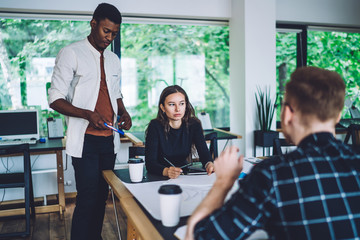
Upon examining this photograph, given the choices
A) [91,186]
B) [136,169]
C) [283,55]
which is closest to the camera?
[136,169]

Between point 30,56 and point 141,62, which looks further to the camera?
point 141,62

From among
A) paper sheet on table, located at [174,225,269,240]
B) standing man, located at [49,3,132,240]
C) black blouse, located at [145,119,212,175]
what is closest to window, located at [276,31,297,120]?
black blouse, located at [145,119,212,175]

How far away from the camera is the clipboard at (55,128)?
3.90 m

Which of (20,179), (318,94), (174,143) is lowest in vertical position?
(20,179)

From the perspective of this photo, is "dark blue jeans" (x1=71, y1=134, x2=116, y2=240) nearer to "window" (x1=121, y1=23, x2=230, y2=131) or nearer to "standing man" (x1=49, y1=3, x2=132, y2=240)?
"standing man" (x1=49, y1=3, x2=132, y2=240)

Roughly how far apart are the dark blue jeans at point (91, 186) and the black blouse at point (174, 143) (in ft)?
0.85

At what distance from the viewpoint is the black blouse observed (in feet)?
7.13

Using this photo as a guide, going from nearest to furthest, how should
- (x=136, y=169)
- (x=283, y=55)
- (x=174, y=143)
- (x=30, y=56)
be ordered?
(x=136, y=169)
(x=174, y=143)
(x=30, y=56)
(x=283, y=55)

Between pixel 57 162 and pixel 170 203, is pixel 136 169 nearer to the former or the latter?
pixel 170 203

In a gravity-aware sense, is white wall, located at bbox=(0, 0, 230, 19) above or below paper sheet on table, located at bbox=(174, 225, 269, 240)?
above

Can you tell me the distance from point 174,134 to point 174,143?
0.20ft

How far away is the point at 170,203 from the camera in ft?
3.56

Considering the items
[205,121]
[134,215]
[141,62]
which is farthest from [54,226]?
[134,215]

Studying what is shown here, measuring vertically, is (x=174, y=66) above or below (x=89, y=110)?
above
